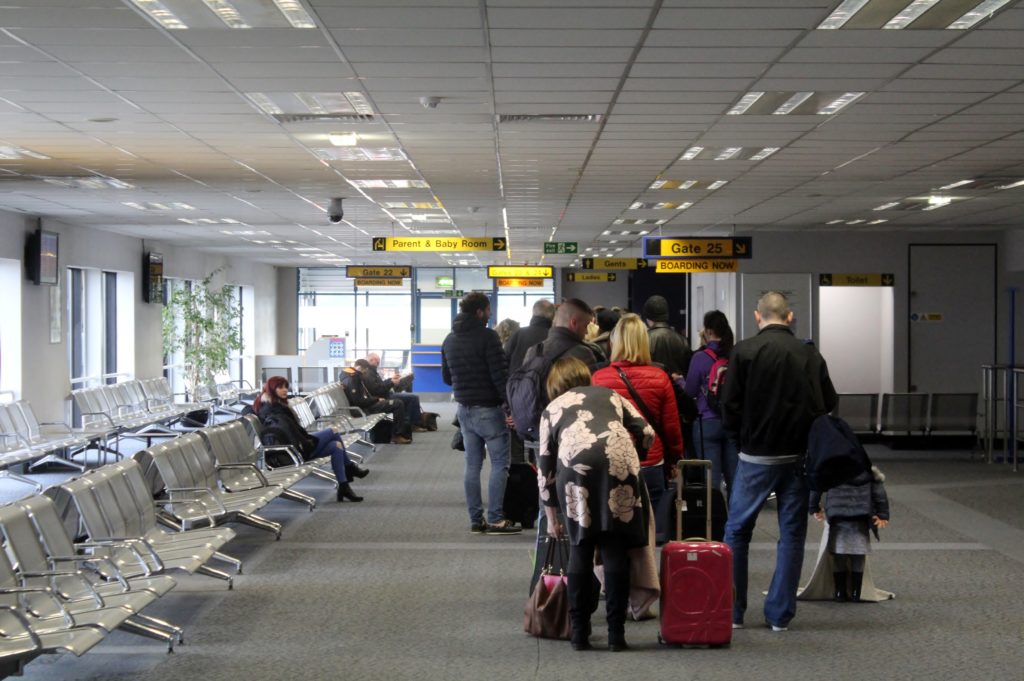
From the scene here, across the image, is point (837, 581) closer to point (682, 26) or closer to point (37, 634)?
point (682, 26)

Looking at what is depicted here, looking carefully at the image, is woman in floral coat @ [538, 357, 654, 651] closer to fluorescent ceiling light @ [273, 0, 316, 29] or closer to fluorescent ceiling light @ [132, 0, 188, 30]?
fluorescent ceiling light @ [273, 0, 316, 29]

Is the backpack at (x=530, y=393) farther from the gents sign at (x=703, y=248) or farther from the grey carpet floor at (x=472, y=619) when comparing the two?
the gents sign at (x=703, y=248)

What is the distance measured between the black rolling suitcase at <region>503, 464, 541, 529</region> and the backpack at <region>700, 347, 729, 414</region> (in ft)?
4.39

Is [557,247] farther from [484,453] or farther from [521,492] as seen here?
[521,492]

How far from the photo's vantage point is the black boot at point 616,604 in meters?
5.50

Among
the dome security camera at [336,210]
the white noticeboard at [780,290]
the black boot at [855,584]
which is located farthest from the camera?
the white noticeboard at [780,290]

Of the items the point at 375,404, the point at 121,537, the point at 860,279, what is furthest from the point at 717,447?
the point at 860,279

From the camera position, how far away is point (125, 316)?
68.0ft

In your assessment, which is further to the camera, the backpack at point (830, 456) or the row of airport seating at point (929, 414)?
the row of airport seating at point (929, 414)

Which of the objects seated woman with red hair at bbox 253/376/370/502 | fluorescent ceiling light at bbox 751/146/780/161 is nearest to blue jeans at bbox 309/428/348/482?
seated woman with red hair at bbox 253/376/370/502

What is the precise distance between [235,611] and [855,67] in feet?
15.4

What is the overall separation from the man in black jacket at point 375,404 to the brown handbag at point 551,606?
10.7 metres

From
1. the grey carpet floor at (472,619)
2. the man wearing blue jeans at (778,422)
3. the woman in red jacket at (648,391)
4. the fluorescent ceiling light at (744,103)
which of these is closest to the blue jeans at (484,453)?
the grey carpet floor at (472,619)

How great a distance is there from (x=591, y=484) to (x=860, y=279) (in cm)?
1419
